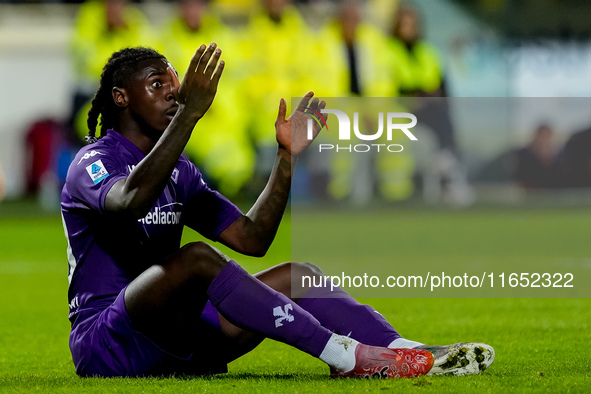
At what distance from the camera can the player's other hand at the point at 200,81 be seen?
3758mm

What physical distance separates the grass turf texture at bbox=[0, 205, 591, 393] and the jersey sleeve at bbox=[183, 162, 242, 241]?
0.62 m

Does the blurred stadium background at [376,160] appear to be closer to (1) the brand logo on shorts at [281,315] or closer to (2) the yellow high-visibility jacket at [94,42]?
(2) the yellow high-visibility jacket at [94,42]

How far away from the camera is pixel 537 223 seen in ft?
47.1

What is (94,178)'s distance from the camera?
3.94 meters

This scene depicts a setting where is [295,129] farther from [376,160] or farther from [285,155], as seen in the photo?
[376,160]

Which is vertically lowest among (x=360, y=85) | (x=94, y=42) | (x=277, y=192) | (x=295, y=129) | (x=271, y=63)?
(x=277, y=192)

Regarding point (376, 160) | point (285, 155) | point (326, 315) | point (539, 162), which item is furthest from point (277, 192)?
point (539, 162)

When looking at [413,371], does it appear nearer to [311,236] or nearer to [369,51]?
[311,236]

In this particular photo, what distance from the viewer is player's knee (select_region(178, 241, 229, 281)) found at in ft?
12.6

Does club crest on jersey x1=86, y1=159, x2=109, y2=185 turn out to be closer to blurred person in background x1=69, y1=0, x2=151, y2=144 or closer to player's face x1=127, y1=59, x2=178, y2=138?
player's face x1=127, y1=59, x2=178, y2=138

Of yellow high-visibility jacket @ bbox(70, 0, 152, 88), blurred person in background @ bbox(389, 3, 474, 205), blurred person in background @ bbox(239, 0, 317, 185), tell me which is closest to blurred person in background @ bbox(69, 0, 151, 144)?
yellow high-visibility jacket @ bbox(70, 0, 152, 88)

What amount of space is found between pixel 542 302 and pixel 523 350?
2356 millimetres

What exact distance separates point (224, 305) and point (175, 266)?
→ 231 mm

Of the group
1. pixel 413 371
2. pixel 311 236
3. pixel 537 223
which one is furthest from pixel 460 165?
pixel 413 371
